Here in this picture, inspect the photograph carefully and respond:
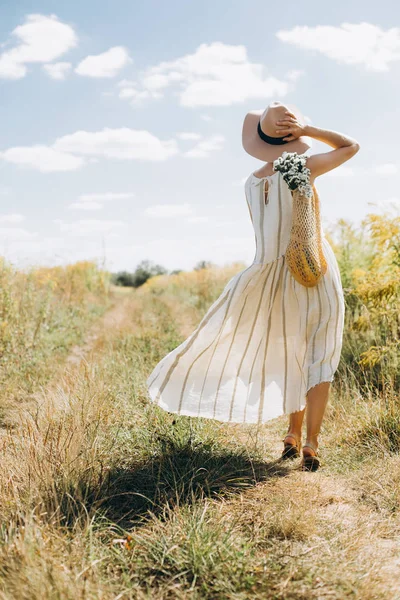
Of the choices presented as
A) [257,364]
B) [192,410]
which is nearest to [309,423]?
[257,364]

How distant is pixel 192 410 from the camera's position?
3340 mm

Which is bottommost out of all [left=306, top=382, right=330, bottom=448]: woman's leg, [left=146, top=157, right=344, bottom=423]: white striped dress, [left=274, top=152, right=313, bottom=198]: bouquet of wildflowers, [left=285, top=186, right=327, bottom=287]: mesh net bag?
[left=306, top=382, right=330, bottom=448]: woman's leg

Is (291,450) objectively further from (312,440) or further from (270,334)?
(270,334)

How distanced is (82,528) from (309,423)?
1.52 m

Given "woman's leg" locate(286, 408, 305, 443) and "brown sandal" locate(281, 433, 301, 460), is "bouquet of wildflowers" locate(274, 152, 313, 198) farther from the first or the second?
Result: "brown sandal" locate(281, 433, 301, 460)

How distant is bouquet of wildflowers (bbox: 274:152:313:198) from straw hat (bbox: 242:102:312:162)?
21 cm

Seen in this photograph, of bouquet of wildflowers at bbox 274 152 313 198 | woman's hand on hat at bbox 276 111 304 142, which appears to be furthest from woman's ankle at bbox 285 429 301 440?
→ woman's hand on hat at bbox 276 111 304 142

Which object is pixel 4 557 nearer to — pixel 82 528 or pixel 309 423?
pixel 82 528

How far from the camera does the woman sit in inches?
132

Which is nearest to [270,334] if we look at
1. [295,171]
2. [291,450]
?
[291,450]

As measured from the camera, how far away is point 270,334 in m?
3.49

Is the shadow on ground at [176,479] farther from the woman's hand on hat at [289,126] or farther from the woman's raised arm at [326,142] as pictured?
the woman's hand on hat at [289,126]

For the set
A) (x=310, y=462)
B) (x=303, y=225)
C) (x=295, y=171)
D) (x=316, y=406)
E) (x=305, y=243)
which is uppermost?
(x=295, y=171)

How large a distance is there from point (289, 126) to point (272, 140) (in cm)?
14
